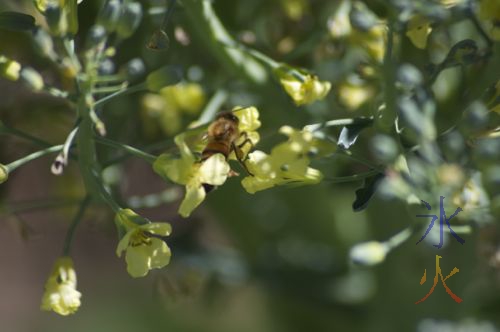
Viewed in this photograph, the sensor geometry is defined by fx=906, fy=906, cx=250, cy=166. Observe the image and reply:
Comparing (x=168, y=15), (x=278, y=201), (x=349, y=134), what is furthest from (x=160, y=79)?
(x=278, y=201)

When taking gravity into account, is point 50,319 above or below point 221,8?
below

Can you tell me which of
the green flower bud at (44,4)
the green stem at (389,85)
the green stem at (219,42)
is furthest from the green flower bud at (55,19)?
the green stem at (389,85)

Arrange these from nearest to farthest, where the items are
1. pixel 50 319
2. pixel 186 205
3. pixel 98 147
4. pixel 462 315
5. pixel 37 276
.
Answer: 1. pixel 186 205
2. pixel 98 147
3. pixel 462 315
4. pixel 50 319
5. pixel 37 276

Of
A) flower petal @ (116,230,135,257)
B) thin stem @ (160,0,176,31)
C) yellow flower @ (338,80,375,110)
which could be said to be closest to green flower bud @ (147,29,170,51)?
thin stem @ (160,0,176,31)

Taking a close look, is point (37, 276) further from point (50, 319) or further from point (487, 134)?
point (487, 134)

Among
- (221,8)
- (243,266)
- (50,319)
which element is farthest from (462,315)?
(50,319)

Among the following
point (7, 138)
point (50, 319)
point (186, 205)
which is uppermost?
point (7, 138)

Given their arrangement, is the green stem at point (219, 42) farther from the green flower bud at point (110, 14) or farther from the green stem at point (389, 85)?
the green stem at point (389, 85)
